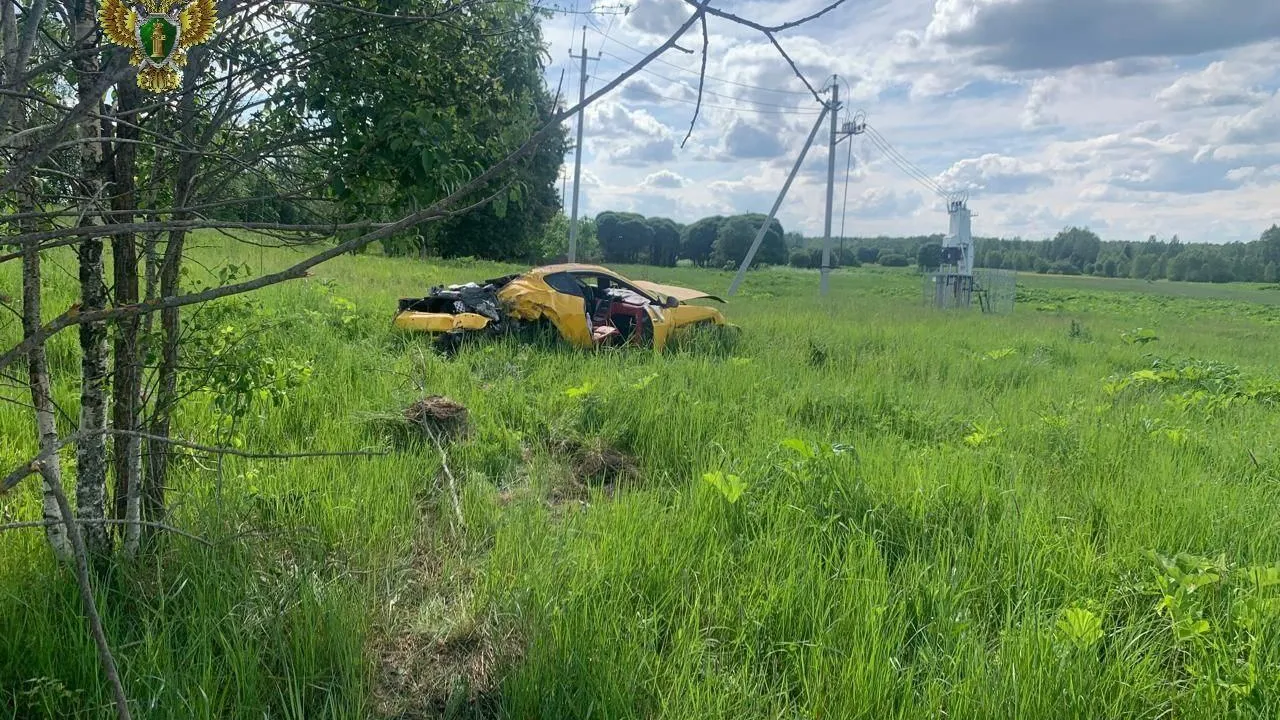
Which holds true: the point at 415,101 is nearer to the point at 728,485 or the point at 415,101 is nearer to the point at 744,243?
the point at 728,485

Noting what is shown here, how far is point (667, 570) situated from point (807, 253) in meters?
82.1

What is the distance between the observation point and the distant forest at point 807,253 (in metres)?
74.9

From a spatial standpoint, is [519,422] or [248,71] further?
Answer: [519,422]

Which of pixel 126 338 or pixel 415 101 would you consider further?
pixel 415 101

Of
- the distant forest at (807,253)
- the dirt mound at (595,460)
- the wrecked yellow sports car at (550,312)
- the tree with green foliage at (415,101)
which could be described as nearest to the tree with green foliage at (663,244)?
the distant forest at (807,253)

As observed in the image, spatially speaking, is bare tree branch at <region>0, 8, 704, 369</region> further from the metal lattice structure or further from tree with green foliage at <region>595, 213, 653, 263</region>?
tree with green foliage at <region>595, 213, 653, 263</region>

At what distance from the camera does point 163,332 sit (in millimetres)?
2768

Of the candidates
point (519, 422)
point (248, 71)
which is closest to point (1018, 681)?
point (248, 71)

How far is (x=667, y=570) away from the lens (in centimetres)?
318

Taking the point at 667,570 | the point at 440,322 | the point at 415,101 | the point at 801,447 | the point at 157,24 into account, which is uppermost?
the point at 415,101

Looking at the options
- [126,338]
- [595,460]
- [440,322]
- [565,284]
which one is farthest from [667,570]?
[565,284]

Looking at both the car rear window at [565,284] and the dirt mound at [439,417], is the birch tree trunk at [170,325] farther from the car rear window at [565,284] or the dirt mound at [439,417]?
the car rear window at [565,284]

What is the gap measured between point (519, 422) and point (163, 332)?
9.94 feet

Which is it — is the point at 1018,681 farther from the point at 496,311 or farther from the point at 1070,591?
the point at 496,311
